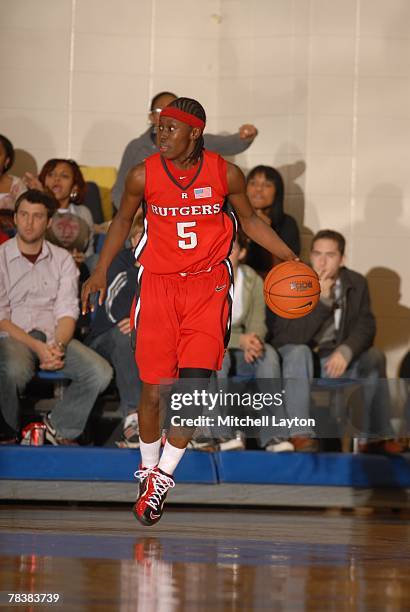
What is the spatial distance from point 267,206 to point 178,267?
9.20 ft

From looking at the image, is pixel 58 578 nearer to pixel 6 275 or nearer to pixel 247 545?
pixel 247 545

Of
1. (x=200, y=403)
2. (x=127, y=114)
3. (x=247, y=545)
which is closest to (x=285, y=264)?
(x=200, y=403)

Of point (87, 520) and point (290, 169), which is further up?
point (290, 169)

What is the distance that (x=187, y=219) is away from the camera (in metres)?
5.15

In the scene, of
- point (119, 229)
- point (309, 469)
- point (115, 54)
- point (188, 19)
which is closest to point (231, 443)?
point (309, 469)

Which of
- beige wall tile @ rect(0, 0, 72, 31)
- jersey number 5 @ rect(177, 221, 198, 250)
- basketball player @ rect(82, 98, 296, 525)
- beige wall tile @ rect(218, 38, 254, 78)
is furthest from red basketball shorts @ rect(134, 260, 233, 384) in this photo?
beige wall tile @ rect(0, 0, 72, 31)

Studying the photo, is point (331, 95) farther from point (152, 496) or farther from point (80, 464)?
point (152, 496)

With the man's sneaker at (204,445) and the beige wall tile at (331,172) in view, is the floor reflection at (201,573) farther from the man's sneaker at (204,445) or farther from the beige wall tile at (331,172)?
the beige wall tile at (331,172)

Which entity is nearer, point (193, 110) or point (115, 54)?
point (193, 110)

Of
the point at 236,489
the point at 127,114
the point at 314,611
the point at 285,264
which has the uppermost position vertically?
the point at 127,114

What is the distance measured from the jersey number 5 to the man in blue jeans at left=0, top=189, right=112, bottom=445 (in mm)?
1873

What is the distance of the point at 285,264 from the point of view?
5359 millimetres

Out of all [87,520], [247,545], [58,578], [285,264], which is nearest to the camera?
[58,578]

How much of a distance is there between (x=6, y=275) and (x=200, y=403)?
1819 mm
